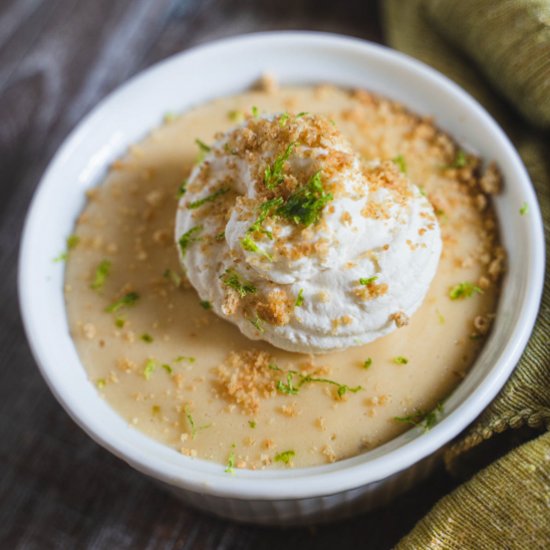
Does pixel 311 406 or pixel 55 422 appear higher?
pixel 311 406

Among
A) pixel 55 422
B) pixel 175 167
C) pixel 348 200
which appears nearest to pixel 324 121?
pixel 348 200

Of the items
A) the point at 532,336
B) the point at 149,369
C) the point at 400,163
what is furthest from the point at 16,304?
the point at 532,336

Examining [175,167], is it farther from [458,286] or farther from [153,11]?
[153,11]

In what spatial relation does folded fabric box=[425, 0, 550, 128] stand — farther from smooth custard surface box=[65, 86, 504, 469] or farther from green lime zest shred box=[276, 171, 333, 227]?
green lime zest shred box=[276, 171, 333, 227]

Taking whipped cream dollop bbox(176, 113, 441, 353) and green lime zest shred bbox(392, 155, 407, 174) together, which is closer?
whipped cream dollop bbox(176, 113, 441, 353)

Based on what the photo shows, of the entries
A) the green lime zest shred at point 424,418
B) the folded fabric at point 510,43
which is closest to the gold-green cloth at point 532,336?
the folded fabric at point 510,43

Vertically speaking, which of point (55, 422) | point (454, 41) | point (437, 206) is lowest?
point (55, 422)

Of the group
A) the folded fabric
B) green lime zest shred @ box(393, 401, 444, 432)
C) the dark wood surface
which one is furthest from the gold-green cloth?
the dark wood surface
